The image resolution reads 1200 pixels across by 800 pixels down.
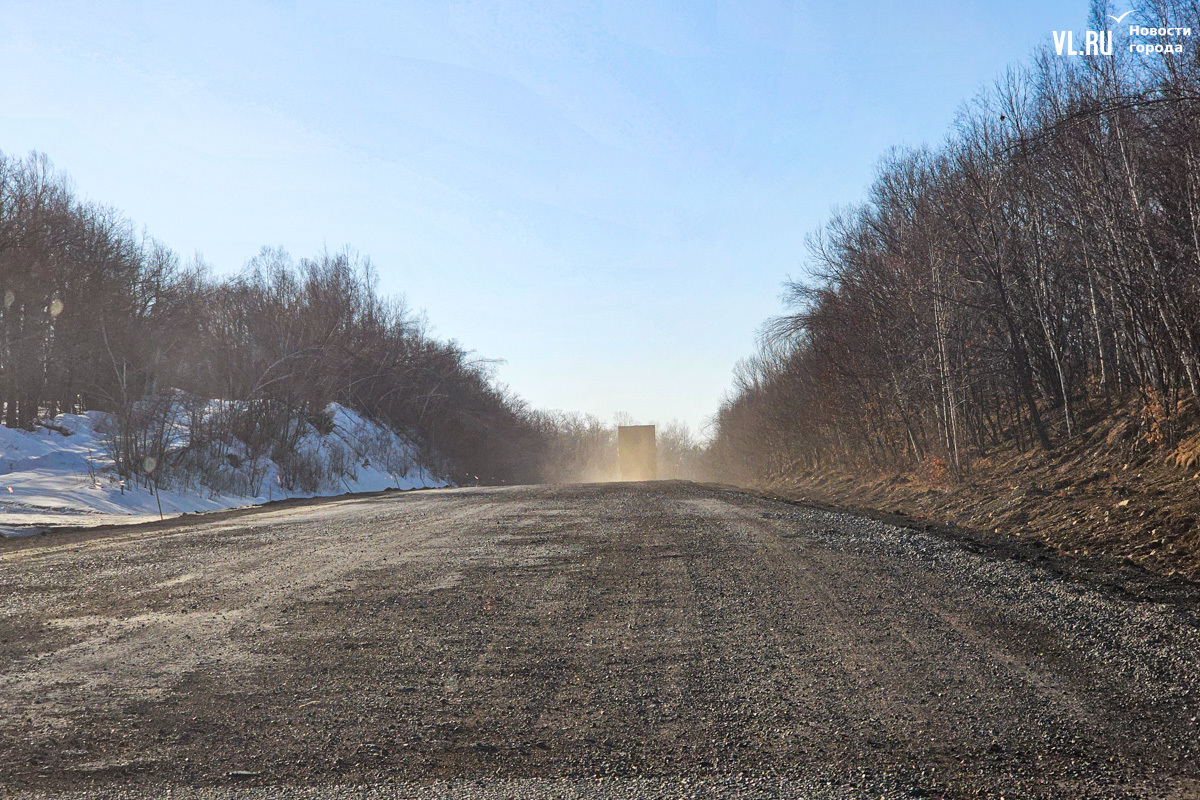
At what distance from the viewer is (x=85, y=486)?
20.0 metres

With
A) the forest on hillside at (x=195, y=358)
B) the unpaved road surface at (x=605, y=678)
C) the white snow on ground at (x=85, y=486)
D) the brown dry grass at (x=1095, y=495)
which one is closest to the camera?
the unpaved road surface at (x=605, y=678)

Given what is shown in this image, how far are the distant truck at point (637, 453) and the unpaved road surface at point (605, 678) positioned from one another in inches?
1777

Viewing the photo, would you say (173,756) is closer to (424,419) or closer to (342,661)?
(342,661)

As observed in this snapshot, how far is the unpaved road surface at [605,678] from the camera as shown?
3623 mm

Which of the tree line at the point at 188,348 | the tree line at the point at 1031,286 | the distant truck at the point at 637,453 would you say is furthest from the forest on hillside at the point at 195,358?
the tree line at the point at 1031,286

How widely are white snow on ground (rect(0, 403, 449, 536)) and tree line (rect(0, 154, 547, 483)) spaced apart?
3.99 ft

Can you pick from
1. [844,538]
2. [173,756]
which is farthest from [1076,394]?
[173,756]

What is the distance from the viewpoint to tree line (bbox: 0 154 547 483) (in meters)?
28.4

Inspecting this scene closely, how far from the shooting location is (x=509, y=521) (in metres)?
13.6

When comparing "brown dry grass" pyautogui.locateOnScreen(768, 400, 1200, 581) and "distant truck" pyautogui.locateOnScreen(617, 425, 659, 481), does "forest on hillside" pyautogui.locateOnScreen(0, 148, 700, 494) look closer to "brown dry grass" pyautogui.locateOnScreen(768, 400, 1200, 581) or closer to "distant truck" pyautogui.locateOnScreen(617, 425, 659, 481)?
"distant truck" pyautogui.locateOnScreen(617, 425, 659, 481)

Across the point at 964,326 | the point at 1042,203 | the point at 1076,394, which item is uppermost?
the point at 1042,203

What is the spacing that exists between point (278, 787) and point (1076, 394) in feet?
68.1

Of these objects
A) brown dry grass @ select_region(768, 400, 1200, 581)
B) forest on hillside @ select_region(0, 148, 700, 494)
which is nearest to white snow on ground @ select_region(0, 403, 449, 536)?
forest on hillside @ select_region(0, 148, 700, 494)

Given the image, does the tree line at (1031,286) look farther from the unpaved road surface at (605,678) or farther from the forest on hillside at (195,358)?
the forest on hillside at (195,358)
